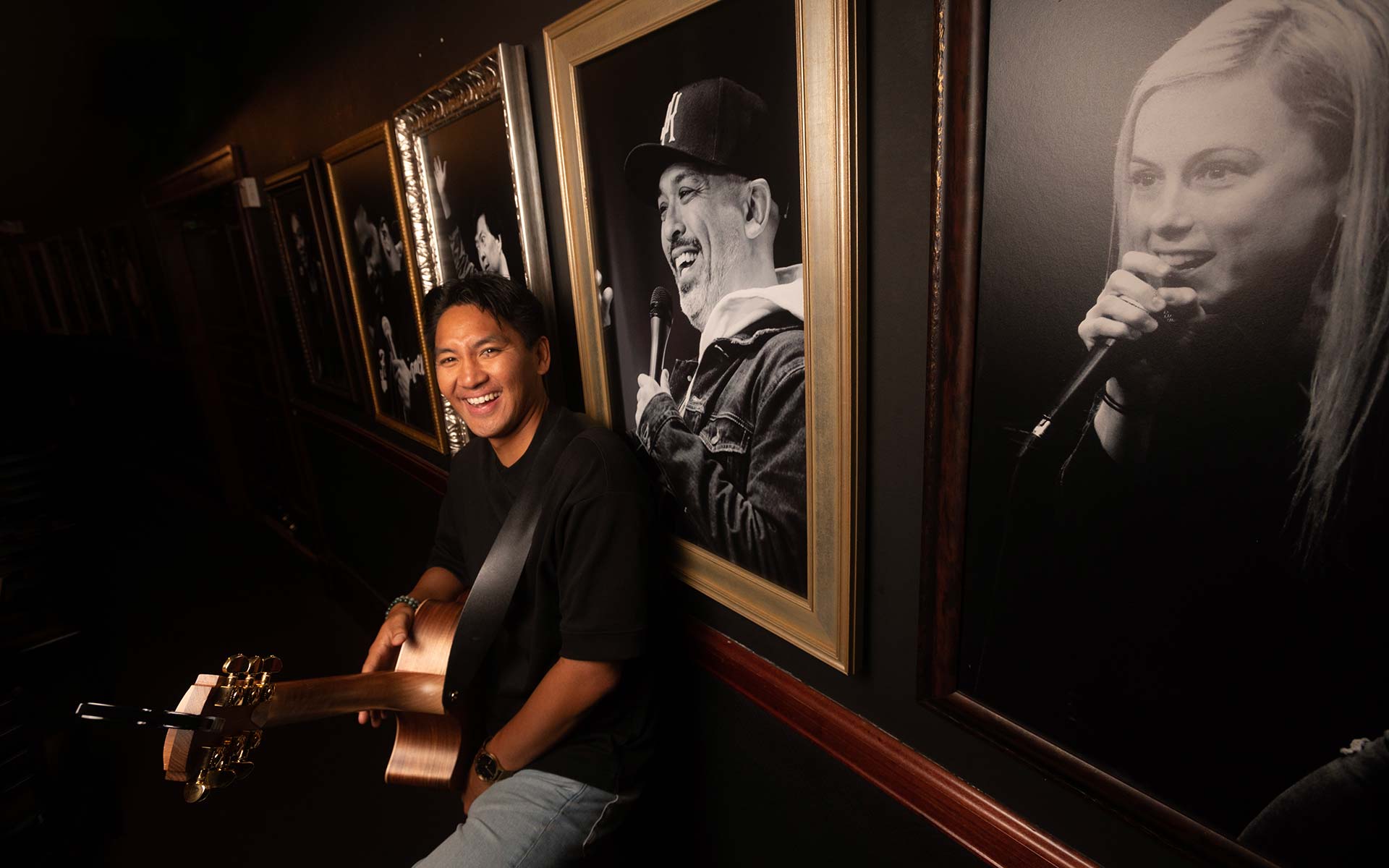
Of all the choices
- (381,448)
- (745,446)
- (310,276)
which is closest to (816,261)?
(745,446)

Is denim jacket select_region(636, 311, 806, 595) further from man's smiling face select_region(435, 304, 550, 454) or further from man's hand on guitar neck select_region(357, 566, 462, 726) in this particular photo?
man's hand on guitar neck select_region(357, 566, 462, 726)

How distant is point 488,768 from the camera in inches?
56.4

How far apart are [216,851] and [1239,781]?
307cm

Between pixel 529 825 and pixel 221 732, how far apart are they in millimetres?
601

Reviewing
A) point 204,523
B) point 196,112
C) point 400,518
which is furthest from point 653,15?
point 204,523

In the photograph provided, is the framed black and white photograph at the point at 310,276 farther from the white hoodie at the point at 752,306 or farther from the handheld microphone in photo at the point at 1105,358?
the handheld microphone in photo at the point at 1105,358

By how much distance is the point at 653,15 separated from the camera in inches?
43.4

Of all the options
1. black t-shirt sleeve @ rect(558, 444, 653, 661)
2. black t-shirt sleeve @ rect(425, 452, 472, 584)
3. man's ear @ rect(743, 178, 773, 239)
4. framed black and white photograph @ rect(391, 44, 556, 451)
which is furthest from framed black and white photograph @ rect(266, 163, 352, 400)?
man's ear @ rect(743, 178, 773, 239)

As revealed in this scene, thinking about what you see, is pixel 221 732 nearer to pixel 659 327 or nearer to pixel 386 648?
pixel 386 648

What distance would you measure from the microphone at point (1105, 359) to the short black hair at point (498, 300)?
1.07m

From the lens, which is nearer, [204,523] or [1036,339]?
[1036,339]

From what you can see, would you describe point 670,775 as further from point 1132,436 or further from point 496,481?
point 1132,436

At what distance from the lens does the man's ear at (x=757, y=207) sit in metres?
1.03

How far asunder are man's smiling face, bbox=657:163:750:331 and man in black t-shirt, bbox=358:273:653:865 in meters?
0.38
